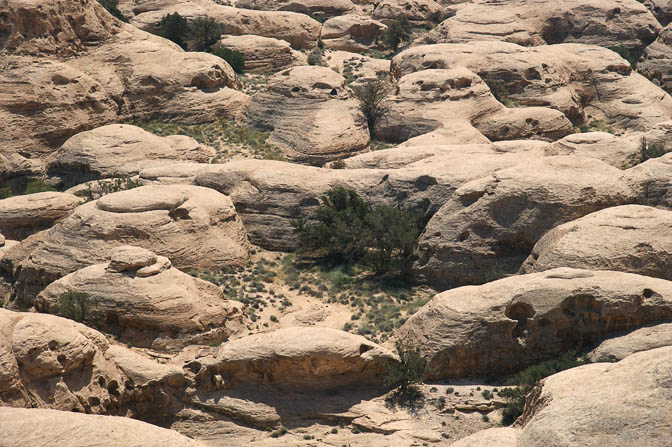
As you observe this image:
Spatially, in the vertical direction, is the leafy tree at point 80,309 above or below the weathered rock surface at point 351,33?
above

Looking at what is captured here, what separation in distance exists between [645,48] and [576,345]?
40638mm

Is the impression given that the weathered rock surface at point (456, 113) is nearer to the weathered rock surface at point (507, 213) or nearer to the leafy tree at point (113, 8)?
the weathered rock surface at point (507, 213)

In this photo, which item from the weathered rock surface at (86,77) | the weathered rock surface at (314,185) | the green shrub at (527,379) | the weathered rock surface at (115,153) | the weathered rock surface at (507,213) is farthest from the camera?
the weathered rock surface at (86,77)

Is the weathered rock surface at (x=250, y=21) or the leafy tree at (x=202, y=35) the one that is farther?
the weathered rock surface at (x=250, y=21)

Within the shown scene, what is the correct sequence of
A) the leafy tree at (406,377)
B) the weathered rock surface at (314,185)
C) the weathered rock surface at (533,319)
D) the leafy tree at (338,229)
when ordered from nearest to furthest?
the leafy tree at (406,377)
the weathered rock surface at (533,319)
the leafy tree at (338,229)
the weathered rock surface at (314,185)

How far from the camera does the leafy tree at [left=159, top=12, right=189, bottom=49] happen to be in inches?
2270

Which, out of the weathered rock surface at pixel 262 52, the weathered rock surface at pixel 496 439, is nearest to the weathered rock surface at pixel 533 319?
the weathered rock surface at pixel 496 439

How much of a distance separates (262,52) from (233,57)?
2408 millimetres

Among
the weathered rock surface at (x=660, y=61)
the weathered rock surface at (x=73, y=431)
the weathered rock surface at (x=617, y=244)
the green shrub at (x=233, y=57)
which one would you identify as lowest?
the weathered rock surface at (x=660, y=61)

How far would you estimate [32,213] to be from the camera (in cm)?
3694

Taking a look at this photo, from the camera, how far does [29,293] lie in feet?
107

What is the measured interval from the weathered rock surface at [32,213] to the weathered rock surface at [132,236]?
218cm

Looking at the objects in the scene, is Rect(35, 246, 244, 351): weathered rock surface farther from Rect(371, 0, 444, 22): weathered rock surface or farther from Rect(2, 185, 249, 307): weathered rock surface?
Answer: Rect(371, 0, 444, 22): weathered rock surface

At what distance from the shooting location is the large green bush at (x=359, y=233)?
111 feet
